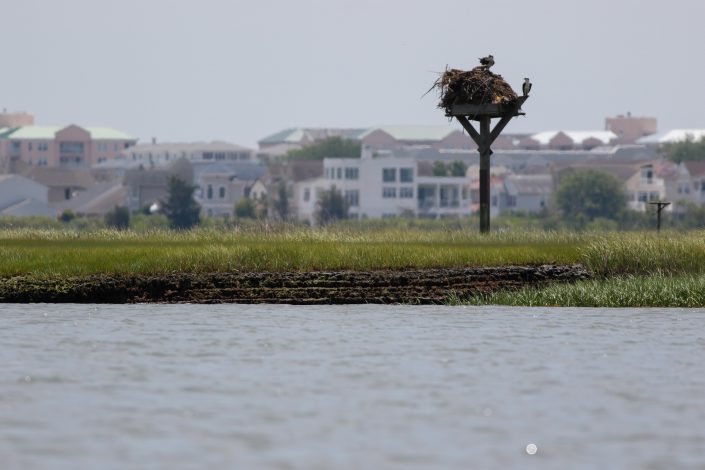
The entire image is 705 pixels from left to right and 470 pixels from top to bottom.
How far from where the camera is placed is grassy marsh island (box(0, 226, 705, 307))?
3297 cm

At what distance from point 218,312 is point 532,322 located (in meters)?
5.29

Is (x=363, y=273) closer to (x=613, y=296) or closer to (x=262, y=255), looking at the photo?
(x=262, y=255)

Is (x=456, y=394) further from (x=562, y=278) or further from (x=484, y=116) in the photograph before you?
(x=484, y=116)

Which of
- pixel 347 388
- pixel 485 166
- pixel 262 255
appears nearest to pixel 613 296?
pixel 262 255

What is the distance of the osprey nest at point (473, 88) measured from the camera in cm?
4306

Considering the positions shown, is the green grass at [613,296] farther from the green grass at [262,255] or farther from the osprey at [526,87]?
the osprey at [526,87]

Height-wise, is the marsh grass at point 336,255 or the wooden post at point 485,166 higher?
the wooden post at point 485,166

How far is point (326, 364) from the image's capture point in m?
24.3

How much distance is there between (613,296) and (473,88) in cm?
1115

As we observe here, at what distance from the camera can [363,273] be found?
111 ft

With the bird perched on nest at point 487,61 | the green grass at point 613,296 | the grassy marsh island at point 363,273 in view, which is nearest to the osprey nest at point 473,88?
the bird perched on nest at point 487,61

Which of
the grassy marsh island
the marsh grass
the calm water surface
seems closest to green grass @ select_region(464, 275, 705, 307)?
the grassy marsh island

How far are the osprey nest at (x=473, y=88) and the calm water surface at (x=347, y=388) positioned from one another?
39.4ft

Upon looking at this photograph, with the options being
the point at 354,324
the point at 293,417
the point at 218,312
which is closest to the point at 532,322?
the point at 354,324
